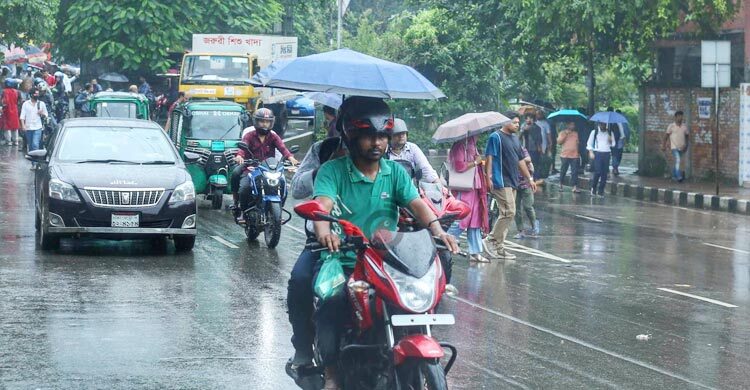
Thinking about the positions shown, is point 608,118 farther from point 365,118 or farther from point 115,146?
point 365,118

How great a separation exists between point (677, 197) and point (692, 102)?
4.61 metres

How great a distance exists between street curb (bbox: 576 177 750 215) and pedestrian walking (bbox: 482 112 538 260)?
35.0 ft

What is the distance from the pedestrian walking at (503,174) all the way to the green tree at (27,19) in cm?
2415

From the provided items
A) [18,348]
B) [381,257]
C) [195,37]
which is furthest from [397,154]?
[195,37]

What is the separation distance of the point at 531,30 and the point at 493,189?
16.2 meters

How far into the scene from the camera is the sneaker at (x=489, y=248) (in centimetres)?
1559

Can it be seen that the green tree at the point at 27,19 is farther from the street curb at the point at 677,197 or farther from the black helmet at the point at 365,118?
the black helmet at the point at 365,118

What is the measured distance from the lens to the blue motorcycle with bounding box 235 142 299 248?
15.4 m

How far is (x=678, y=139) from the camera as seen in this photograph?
Answer: 101 ft

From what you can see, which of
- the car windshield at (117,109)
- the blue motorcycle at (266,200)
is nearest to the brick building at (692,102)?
the car windshield at (117,109)

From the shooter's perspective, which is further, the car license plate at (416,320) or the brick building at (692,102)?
the brick building at (692,102)

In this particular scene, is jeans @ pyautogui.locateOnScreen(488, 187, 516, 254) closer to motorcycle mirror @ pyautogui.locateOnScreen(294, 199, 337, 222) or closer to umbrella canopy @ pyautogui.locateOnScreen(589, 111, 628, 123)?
motorcycle mirror @ pyautogui.locateOnScreen(294, 199, 337, 222)

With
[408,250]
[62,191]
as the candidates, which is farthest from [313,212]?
[62,191]

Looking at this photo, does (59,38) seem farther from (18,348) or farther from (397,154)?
(18,348)
